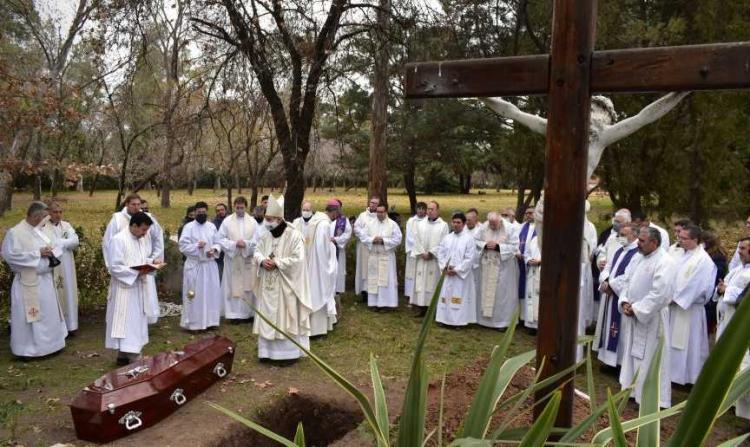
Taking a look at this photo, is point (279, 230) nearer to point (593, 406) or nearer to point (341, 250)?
point (341, 250)

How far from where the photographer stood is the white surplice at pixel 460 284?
9.88 meters

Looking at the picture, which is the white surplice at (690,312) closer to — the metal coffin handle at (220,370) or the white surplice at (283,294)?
the white surplice at (283,294)

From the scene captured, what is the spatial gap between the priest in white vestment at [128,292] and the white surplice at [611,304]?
5.91 metres

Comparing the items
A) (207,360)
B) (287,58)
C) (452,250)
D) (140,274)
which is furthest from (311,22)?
(207,360)

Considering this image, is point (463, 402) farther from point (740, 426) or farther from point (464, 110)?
point (464, 110)

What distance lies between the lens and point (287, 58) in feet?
34.8

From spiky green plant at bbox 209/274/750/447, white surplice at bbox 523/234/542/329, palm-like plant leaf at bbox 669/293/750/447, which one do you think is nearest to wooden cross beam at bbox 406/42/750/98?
spiky green plant at bbox 209/274/750/447

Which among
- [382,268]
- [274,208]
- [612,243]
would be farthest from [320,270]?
[612,243]

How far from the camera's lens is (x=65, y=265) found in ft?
28.0

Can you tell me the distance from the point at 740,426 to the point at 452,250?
16.7ft

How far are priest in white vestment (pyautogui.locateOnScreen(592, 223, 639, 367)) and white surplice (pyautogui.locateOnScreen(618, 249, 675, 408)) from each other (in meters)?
0.40

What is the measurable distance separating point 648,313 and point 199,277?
6696 millimetres

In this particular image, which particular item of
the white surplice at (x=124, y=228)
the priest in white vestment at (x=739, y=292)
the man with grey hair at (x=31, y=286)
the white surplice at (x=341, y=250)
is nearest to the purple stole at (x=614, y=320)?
the priest in white vestment at (x=739, y=292)

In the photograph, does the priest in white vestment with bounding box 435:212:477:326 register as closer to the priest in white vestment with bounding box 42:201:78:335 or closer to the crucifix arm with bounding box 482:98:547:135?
the priest in white vestment with bounding box 42:201:78:335
